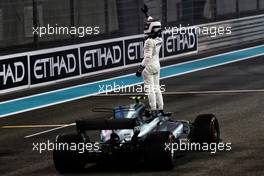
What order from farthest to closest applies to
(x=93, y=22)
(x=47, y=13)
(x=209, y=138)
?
(x=93, y=22) < (x=47, y=13) < (x=209, y=138)

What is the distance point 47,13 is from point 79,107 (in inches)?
304

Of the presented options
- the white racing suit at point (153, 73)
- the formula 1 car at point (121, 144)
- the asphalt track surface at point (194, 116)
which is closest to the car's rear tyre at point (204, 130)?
the asphalt track surface at point (194, 116)

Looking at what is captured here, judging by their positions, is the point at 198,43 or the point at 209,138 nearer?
the point at 209,138

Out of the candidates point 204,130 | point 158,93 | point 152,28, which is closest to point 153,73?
point 158,93

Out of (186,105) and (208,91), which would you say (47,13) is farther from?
(186,105)

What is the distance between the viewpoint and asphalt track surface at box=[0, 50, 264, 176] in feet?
38.5

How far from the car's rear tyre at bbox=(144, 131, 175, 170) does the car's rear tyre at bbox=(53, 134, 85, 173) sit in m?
0.97

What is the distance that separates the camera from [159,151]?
1116 centimetres

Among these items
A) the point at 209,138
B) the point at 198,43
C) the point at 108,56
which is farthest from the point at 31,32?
the point at 209,138

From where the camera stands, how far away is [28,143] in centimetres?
1457

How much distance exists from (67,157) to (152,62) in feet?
12.8

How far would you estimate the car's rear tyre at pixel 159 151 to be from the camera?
11148 mm

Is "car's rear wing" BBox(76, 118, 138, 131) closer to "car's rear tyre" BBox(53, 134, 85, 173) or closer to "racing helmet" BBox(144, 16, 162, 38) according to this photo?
"car's rear tyre" BBox(53, 134, 85, 173)

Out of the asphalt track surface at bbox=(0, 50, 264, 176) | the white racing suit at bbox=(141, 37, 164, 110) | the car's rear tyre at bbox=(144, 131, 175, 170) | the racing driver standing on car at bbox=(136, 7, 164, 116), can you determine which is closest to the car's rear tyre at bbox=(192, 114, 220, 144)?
the asphalt track surface at bbox=(0, 50, 264, 176)
